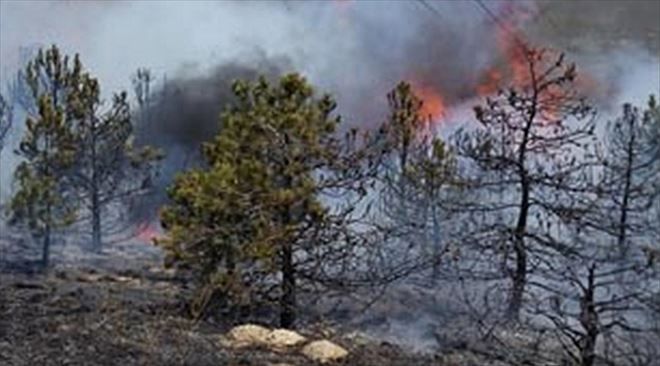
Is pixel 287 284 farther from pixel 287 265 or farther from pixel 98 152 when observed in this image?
pixel 98 152

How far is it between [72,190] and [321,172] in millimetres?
14996

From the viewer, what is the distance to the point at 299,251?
2361 cm

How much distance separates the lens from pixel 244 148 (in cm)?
1936

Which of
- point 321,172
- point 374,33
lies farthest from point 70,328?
point 374,33

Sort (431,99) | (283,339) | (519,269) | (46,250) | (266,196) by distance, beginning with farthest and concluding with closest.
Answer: (431,99) → (46,250) → (519,269) → (266,196) → (283,339)

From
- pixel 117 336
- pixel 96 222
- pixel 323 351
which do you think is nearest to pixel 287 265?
pixel 323 351

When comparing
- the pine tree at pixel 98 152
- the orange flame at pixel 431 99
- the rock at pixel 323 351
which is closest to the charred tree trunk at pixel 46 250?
the pine tree at pixel 98 152

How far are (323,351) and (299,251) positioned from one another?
671cm

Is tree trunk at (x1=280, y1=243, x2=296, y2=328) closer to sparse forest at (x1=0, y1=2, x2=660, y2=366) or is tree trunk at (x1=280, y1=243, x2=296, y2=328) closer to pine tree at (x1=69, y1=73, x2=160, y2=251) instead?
sparse forest at (x1=0, y1=2, x2=660, y2=366)

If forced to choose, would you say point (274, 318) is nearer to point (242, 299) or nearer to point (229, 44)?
point (242, 299)

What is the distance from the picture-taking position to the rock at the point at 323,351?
55.3ft

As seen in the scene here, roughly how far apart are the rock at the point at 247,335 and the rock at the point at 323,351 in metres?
0.98

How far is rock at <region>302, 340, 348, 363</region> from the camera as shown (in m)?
16.9

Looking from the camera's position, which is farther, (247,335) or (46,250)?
(46,250)
